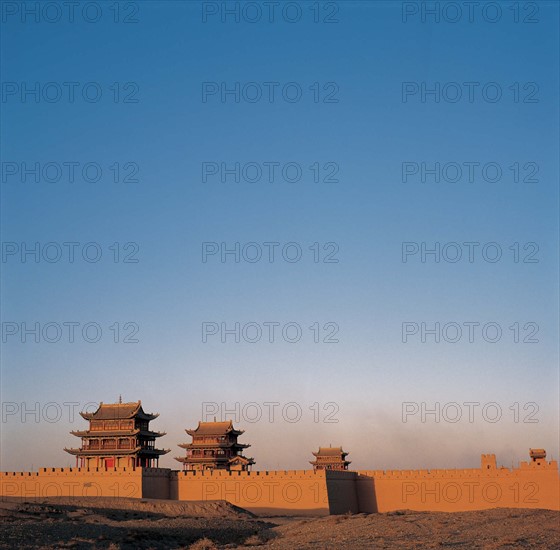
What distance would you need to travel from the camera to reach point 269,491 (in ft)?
164

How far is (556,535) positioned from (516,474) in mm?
23023

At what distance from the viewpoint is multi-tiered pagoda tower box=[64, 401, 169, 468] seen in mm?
56594

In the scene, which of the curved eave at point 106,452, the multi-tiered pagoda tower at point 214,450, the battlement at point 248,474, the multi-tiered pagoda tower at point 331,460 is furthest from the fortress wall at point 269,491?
the multi-tiered pagoda tower at point 331,460

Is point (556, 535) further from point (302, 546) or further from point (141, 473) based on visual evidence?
point (141, 473)

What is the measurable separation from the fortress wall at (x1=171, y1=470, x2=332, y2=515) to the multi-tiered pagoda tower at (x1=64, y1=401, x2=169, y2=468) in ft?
21.0

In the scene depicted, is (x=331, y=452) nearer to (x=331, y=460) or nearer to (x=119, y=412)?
(x=331, y=460)

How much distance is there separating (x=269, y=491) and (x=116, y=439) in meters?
13.4

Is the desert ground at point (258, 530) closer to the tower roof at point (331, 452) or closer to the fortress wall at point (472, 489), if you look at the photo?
the fortress wall at point (472, 489)

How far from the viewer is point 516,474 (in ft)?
160

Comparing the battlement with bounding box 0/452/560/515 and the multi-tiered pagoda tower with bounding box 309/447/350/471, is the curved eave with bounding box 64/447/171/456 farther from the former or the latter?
the multi-tiered pagoda tower with bounding box 309/447/350/471

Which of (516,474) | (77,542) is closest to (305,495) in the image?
(516,474)

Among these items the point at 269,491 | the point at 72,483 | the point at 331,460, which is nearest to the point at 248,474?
the point at 269,491

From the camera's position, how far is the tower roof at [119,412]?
188 ft

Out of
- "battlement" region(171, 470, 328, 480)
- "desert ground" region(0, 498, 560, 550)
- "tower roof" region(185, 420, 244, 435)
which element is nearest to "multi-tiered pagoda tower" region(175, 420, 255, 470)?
"tower roof" region(185, 420, 244, 435)
